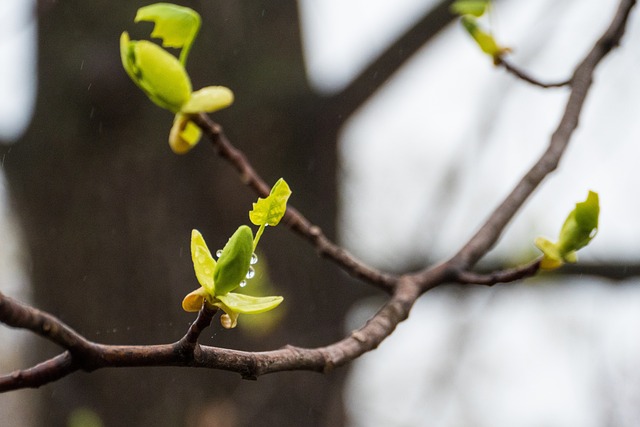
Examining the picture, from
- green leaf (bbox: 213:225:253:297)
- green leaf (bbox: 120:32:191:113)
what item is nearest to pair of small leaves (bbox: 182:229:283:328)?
green leaf (bbox: 213:225:253:297)

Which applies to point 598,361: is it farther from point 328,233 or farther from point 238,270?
point 238,270

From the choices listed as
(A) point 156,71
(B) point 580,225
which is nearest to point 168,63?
(A) point 156,71

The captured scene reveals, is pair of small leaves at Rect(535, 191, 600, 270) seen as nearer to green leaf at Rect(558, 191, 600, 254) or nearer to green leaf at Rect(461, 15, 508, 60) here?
green leaf at Rect(558, 191, 600, 254)

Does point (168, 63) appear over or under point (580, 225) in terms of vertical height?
over

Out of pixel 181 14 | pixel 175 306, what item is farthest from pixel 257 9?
pixel 181 14

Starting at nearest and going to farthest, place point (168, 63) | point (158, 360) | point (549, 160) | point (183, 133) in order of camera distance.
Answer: point (158, 360) < point (168, 63) < point (183, 133) < point (549, 160)

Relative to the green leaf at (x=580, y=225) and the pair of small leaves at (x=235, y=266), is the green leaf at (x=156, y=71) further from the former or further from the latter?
the green leaf at (x=580, y=225)

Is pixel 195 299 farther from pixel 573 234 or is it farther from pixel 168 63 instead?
pixel 573 234
